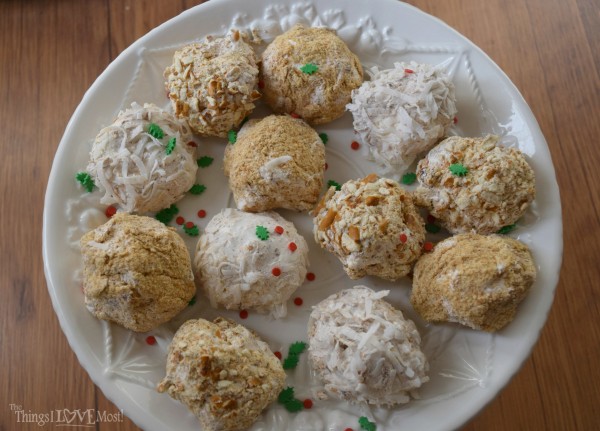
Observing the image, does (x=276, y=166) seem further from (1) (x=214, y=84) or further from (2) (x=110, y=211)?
(2) (x=110, y=211)

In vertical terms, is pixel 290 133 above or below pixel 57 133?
above

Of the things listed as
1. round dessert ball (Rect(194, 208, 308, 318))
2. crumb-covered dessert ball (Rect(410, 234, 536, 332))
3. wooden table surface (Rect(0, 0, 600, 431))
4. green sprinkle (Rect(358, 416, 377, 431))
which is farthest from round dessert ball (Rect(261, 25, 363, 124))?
green sprinkle (Rect(358, 416, 377, 431))

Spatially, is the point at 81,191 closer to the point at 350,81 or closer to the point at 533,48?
the point at 350,81

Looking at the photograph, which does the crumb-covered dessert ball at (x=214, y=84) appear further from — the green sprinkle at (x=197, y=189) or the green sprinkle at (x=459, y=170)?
the green sprinkle at (x=459, y=170)

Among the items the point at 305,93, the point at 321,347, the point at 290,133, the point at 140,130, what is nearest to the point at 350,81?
the point at 305,93

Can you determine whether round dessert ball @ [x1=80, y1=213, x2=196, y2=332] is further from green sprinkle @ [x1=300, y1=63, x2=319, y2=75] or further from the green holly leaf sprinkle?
green sprinkle @ [x1=300, y1=63, x2=319, y2=75]

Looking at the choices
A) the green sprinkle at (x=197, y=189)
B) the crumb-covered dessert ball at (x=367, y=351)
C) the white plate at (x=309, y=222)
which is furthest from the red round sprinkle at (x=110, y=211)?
the crumb-covered dessert ball at (x=367, y=351)

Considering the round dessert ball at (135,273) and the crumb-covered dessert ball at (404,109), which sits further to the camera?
the crumb-covered dessert ball at (404,109)
